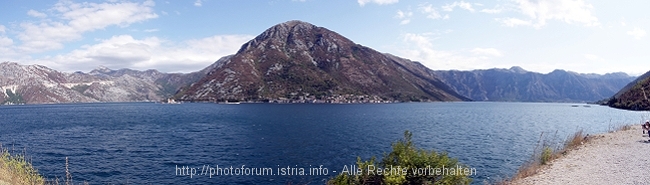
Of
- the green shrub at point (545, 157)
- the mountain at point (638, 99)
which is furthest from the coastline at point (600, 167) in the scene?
the mountain at point (638, 99)

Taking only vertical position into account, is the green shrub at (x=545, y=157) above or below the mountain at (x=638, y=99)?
below

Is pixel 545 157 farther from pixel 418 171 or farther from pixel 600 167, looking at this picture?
pixel 418 171

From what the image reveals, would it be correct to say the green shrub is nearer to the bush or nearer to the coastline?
the coastline

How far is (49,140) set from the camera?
57.3 metres

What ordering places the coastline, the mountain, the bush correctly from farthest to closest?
the mountain < the coastline < the bush

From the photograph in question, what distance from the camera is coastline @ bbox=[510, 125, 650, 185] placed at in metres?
15.7

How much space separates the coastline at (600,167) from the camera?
15.7 metres

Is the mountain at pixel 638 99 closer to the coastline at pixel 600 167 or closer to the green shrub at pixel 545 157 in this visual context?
the coastline at pixel 600 167

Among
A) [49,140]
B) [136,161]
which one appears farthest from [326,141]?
[49,140]

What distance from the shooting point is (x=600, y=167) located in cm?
1839

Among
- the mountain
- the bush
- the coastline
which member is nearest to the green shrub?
the coastline

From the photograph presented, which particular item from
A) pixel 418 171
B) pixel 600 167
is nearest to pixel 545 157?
pixel 600 167

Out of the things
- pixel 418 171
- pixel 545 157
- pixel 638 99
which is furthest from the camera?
pixel 638 99

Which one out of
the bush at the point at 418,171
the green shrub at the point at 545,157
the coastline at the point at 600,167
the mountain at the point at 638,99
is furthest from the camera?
the mountain at the point at 638,99
